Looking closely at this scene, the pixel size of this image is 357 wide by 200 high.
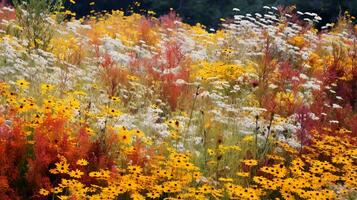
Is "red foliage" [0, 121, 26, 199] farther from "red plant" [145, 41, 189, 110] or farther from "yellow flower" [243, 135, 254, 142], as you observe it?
"red plant" [145, 41, 189, 110]

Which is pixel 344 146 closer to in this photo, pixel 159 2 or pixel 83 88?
pixel 83 88

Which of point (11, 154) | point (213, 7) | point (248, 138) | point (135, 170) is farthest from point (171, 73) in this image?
point (213, 7)

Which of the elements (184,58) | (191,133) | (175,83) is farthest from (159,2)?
(191,133)

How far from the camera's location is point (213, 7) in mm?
16547

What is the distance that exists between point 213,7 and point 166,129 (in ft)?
40.7

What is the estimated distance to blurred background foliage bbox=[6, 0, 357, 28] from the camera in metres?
15.1

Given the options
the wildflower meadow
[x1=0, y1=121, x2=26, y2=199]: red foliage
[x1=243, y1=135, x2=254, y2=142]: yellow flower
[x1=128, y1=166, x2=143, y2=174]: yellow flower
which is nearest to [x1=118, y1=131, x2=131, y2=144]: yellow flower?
the wildflower meadow

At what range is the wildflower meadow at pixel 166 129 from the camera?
376cm

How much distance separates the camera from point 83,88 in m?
5.67

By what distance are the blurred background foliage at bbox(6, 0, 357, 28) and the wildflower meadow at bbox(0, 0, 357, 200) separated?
7.20 metres

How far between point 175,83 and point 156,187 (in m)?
2.81

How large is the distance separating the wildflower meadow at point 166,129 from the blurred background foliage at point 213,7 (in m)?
7.20

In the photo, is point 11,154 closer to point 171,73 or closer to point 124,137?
point 124,137

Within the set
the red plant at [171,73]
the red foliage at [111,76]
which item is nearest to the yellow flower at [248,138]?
the red plant at [171,73]
